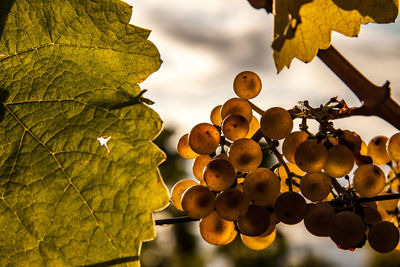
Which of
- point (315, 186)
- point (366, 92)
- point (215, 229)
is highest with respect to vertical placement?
point (366, 92)

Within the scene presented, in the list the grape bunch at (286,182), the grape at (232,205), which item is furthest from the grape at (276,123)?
the grape at (232,205)

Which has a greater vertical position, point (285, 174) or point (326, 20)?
point (326, 20)

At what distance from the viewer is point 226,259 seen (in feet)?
41.5

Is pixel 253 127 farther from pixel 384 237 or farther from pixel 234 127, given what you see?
pixel 384 237

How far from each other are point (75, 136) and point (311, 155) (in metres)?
0.36

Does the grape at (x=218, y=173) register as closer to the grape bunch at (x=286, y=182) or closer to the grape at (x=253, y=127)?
the grape bunch at (x=286, y=182)

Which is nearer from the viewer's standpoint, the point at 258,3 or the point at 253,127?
the point at 258,3

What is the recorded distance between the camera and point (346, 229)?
60 centimetres

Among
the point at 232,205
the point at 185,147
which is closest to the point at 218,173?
the point at 232,205

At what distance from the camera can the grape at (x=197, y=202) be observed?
2.15 feet

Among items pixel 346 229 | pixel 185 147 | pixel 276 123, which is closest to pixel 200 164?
pixel 185 147

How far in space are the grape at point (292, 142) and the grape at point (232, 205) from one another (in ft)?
0.33

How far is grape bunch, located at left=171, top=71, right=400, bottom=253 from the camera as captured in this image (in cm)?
63

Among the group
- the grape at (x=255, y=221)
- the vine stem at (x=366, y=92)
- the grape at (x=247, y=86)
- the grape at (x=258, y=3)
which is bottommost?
the grape at (x=255, y=221)
